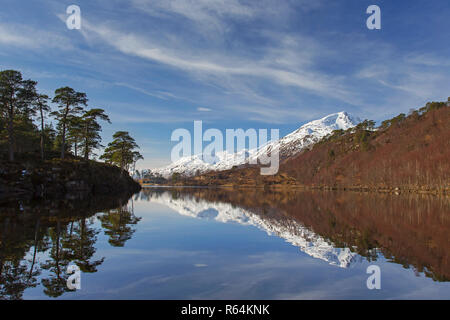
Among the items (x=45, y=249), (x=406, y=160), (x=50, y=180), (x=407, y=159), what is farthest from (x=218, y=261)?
(x=407, y=159)

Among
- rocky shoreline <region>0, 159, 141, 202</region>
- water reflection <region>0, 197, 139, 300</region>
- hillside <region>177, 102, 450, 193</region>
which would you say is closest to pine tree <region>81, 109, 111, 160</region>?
rocky shoreline <region>0, 159, 141, 202</region>

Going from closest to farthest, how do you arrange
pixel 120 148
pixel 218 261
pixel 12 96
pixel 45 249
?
1. pixel 218 261
2. pixel 45 249
3. pixel 12 96
4. pixel 120 148

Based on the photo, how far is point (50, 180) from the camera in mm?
45375

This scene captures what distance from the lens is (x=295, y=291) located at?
7.88 m

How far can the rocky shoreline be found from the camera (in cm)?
A: 3953

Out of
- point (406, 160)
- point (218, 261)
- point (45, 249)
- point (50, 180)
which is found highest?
point (406, 160)

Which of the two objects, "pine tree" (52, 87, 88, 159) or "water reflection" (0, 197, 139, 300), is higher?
"pine tree" (52, 87, 88, 159)

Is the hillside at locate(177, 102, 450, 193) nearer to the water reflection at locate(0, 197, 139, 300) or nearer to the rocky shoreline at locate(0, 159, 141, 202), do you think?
the rocky shoreline at locate(0, 159, 141, 202)

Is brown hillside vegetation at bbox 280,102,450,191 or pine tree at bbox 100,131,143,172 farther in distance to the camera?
brown hillside vegetation at bbox 280,102,450,191

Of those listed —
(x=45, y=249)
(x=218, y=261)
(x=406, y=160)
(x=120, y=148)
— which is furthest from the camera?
(x=406, y=160)

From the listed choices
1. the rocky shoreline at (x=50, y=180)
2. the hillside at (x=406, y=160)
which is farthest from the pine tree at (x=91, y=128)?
the hillside at (x=406, y=160)

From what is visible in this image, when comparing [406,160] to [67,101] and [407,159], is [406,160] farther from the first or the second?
[67,101]

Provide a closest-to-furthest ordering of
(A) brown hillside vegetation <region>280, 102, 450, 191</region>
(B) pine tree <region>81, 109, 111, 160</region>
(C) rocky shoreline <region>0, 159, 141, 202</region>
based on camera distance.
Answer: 1. (C) rocky shoreline <region>0, 159, 141, 202</region>
2. (B) pine tree <region>81, 109, 111, 160</region>
3. (A) brown hillside vegetation <region>280, 102, 450, 191</region>
